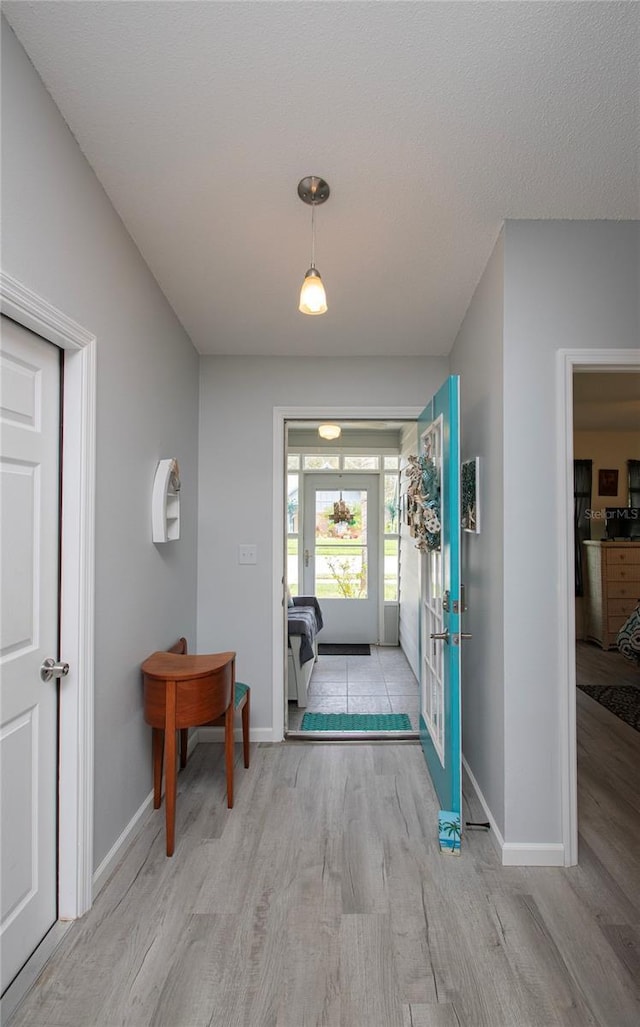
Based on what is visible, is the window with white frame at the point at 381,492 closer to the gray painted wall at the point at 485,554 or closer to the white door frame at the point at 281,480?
the white door frame at the point at 281,480

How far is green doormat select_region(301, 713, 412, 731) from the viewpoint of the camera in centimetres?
370

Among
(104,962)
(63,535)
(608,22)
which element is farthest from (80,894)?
(608,22)

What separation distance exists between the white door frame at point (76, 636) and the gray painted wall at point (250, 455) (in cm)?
166

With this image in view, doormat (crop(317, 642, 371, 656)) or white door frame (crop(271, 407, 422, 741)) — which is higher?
white door frame (crop(271, 407, 422, 741))

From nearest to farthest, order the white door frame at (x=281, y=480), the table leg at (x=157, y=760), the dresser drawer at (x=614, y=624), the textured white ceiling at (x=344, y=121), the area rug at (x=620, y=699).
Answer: the textured white ceiling at (x=344, y=121), the table leg at (x=157, y=760), the white door frame at (x=281, y=480), the area rug at (x=620, y=699), the dresser drawer at (x=614, y=624)

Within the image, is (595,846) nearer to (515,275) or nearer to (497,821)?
(497,821)

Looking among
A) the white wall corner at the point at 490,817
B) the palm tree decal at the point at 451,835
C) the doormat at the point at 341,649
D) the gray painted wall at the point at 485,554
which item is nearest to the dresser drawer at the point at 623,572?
the doormat at the point at 341,649

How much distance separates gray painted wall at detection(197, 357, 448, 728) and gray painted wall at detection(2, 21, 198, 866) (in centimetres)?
44

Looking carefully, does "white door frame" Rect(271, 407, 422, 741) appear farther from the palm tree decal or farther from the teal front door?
the palm tree decal

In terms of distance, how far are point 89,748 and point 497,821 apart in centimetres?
168

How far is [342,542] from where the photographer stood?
659 cm

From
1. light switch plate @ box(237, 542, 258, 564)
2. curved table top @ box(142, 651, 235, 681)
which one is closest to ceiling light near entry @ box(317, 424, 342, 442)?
light switch plate @ box(237, 542, 258, 564)

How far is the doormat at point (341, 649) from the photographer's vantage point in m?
6.06

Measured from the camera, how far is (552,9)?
1.32 metres
